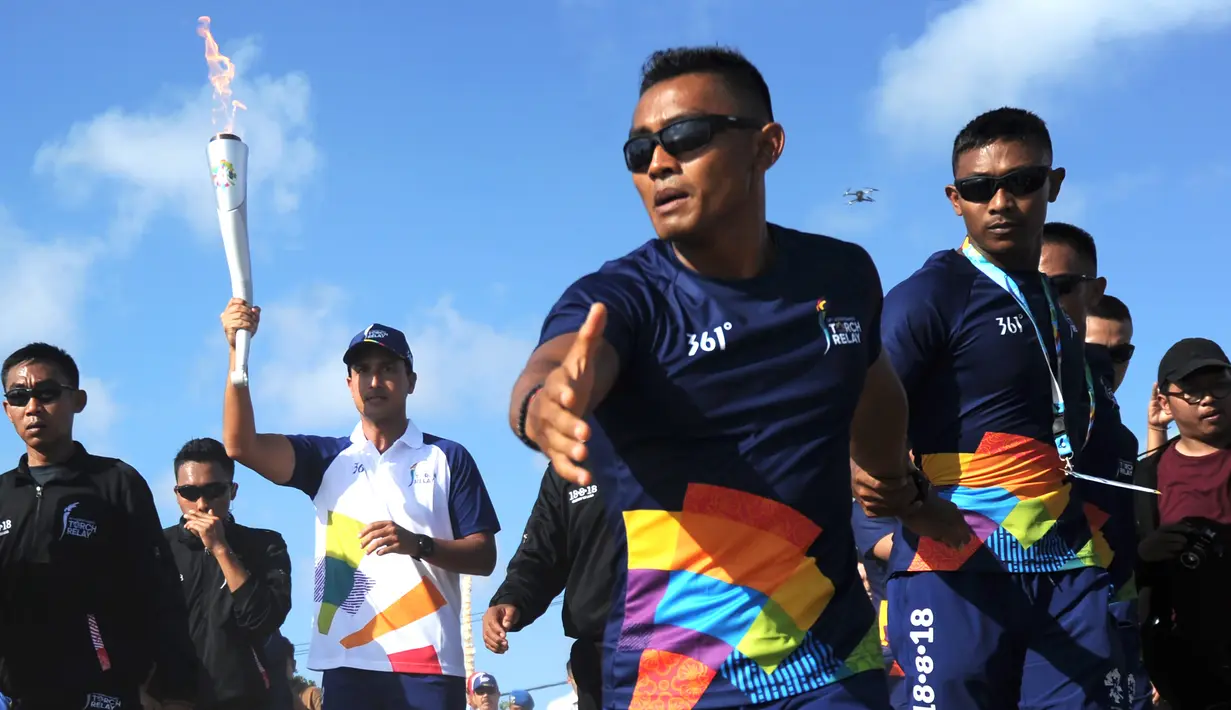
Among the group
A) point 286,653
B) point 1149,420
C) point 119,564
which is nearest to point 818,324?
point 119,564

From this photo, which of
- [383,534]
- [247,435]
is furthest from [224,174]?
[383,534]

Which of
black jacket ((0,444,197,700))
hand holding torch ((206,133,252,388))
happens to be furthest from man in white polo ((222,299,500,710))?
black jacket ((0,444,197,700))

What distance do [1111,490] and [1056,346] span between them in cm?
101

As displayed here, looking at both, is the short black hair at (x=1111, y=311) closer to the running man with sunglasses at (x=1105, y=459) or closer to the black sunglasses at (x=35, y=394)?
the running man with sunglasses at (x=1105, y=459)

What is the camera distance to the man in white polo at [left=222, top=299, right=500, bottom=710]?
8.21m

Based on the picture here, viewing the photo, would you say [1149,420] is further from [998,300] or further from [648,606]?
[648,606]

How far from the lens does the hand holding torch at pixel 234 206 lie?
746 cm

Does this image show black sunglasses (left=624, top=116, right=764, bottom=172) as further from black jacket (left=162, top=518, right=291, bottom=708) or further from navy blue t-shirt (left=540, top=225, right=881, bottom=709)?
black jacket (left=162, top=518, right=291, bottom=708)

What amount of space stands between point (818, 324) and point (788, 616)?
77 centimetres

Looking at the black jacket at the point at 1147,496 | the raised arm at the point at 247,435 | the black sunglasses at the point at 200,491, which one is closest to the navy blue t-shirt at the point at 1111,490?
the black jacket at the point at 1147,496

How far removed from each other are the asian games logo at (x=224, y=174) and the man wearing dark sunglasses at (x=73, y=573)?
2.20m

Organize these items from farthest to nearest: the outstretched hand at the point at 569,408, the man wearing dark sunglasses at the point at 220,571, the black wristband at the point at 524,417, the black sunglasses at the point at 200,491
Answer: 1. the black sunglasses at the point at 200,491
2. the man wearing dark sunglasses at the point at 220,571
3. the black wristband at the point at 524,417
4. the outstretched hand at the point at 569,408

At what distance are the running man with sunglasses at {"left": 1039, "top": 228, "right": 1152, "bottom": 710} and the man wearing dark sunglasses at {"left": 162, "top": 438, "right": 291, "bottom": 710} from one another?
567 centimetres

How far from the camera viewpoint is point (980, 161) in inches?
248
